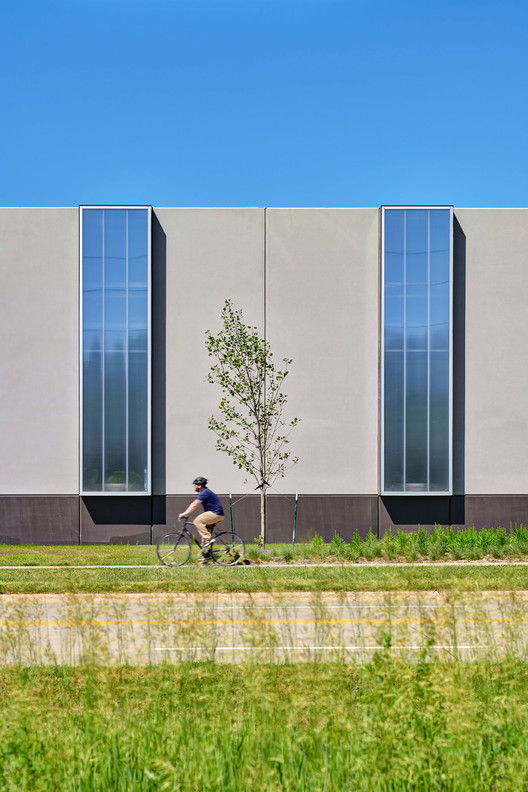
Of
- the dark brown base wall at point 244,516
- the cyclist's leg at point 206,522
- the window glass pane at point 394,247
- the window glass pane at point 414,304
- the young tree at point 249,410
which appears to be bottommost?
the dark brown base wall at point 244,516

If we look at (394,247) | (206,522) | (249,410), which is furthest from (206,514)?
(394,247)

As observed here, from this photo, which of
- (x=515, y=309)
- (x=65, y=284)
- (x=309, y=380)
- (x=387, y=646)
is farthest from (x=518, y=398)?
(x=387, y=646)

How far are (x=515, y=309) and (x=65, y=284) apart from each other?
13.7 m

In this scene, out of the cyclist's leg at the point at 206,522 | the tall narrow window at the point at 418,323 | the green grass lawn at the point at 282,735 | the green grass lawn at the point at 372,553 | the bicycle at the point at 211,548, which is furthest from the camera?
the tall narrow window at the point at 418,323

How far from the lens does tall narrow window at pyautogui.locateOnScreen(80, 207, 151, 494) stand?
23344 millimetres

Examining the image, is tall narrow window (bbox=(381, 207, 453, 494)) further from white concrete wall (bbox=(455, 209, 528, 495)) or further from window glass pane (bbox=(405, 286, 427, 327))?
white concrete wall (bbox=(455, 209, 528, 495))

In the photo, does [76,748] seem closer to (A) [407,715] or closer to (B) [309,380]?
(A) [407,715]

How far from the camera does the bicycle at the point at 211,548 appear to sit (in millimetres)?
16828

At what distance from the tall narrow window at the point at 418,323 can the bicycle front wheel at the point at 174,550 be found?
872cm

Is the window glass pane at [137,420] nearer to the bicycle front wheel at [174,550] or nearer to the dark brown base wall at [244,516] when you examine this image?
the dark brown base wall at [244,516]

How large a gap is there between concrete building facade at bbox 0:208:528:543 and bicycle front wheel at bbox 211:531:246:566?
7.02m

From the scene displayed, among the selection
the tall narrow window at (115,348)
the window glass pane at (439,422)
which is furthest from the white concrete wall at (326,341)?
the tall narrow window at (115,348)

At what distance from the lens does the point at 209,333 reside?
2381 centimetres

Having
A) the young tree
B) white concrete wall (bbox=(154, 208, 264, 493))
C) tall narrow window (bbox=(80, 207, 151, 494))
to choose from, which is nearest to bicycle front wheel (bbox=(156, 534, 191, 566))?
the young tree
